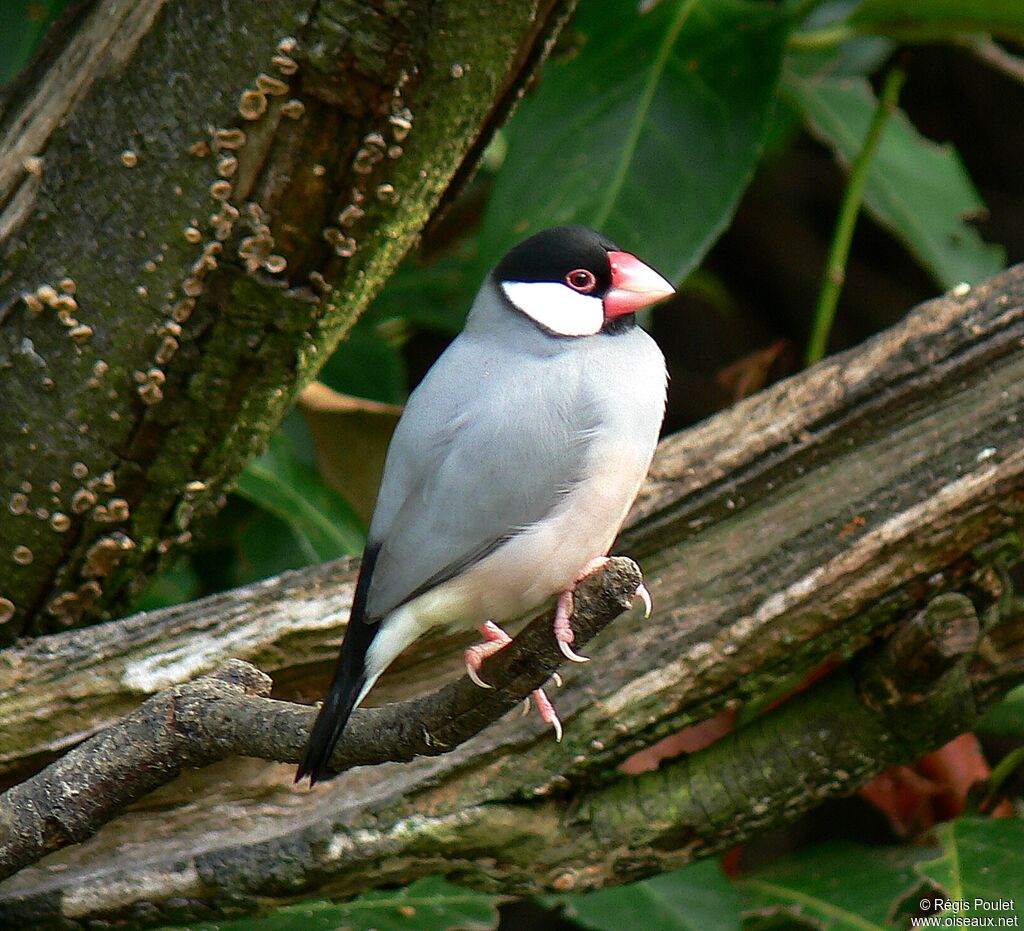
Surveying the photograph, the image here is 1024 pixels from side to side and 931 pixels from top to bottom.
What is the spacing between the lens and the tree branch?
1.10 metres

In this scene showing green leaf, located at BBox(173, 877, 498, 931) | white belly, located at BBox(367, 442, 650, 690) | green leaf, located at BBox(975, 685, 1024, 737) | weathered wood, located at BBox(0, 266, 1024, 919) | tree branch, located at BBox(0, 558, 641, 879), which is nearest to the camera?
tree branch, located at BBox(0, 558, 641, 879)

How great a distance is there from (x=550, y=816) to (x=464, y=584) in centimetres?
36

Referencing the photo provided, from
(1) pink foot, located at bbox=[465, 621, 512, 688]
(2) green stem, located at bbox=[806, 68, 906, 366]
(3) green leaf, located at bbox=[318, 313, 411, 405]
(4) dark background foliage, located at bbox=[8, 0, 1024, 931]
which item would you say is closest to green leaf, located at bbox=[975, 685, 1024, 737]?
(4) dark background foliage, located at bbox=[8, 0, 1024, 931]

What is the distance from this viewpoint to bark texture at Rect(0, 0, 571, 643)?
4.54ft

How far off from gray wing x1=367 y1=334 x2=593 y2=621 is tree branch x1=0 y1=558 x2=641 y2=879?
0.53 feet

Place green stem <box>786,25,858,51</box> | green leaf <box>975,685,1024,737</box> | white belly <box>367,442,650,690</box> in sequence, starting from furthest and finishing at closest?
green stem <box>786,25,858,51</box>, green leaf <box>975,685,1024,737</box>, white belly <box>367,442,650,690</box>

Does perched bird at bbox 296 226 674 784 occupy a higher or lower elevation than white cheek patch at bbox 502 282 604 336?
lower

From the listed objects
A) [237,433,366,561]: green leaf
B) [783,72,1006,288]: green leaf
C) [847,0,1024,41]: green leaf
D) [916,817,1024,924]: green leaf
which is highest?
[847,0,1024,41]: green leaf

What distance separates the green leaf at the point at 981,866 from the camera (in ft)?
5.25

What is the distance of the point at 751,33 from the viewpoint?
6.39ft

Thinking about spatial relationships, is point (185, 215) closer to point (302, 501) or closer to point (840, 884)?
point (302, 501)

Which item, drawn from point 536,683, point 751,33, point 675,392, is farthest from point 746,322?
point 536,683

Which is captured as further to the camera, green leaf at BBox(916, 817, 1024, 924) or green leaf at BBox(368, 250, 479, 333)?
green leaf at BBox(368, 250, 479, 333)

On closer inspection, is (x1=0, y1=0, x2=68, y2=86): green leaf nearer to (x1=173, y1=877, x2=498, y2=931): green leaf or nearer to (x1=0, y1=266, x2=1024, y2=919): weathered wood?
(x1=0, y1=266, x2=1024, y2=919): weathered wood
